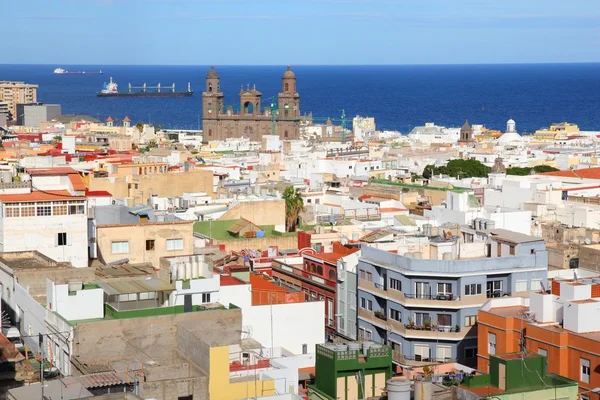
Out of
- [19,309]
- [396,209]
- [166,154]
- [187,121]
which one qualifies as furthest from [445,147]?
[187,121]

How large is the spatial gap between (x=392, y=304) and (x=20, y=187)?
10724 millimetres

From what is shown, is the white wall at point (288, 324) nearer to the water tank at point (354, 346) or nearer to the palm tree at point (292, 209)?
the water tank at point (354, 346)

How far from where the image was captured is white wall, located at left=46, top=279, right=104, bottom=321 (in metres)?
22.5

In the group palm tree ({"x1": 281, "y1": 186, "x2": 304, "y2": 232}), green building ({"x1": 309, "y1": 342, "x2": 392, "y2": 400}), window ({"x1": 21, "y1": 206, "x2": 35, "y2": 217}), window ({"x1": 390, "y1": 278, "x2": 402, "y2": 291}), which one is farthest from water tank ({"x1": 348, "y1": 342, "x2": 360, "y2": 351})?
palm tree ({"x1": 281, "y1": 186, "x2": 304, "y2": 232})

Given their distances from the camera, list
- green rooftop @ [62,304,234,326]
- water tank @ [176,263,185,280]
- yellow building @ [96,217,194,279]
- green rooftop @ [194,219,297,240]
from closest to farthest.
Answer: green rooftop @ [62,304,234,326] → water tank @ [176,263,185,280] → yellow building @ [96,217,194,279] → green rooftop @ [194,219,297,240]

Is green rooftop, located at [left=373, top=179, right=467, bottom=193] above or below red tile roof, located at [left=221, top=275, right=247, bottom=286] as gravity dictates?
above

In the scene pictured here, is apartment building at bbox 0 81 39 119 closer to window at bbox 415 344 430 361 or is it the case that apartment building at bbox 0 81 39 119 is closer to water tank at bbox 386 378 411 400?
window at bbox 415 344 430 361

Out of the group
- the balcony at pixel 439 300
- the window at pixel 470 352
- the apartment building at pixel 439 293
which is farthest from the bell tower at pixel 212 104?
the window at pixel 470 352

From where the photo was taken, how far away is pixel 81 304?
2261 cm

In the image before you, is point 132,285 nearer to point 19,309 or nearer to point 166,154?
point 19,309

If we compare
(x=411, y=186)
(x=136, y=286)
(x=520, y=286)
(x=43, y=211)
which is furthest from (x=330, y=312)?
(x=411, y=186)

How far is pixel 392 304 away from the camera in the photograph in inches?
1106

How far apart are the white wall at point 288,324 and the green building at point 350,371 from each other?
4.21m

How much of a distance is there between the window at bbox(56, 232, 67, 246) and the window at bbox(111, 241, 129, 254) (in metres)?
2.50
